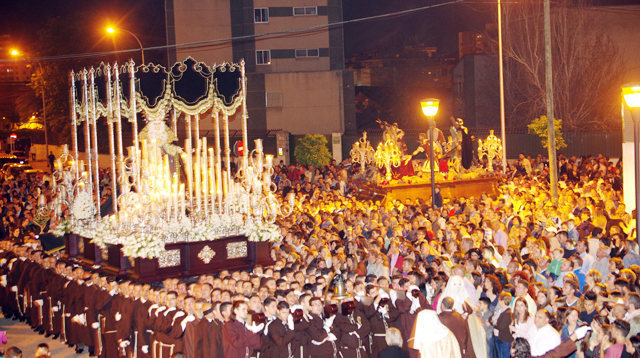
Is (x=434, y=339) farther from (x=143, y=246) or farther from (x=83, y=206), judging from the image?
(x=83, y=206)

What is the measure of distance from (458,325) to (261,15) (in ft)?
102

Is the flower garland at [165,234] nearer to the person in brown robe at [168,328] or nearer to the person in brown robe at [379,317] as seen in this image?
the person in brown robe at [168,328]

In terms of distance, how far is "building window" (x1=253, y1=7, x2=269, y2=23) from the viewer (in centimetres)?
3672

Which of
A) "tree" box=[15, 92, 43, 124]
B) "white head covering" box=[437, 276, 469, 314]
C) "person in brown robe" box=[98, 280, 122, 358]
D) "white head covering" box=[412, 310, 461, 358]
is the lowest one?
"person in brown robe" box=[98, 280, 122, 358]

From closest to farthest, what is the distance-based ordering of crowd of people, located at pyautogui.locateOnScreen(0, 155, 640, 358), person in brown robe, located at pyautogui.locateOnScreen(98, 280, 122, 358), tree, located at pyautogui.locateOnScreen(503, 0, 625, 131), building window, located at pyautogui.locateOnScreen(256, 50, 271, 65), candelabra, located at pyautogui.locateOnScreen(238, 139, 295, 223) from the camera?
crowd of people, located at pyautogui.locateOnScreen(0, 155, 640, 358), person in brown robe, located at pyautogui.locateOnScreen(98, 280, 122, 358), candelabra, located at pyautogui.locateOnScreen(238, 139, 295, 223), tree, located at pyautogui.locateOnScreen(503, 0, 625, 131), building window, located at pyautogui.locateOnScreen(256, 50, 271, 65)

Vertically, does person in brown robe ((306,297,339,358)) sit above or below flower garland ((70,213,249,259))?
below

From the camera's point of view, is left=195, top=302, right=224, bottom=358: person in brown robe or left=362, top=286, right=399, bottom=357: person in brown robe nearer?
left=195, top=302, right=224, bottom=358: person in brown robe

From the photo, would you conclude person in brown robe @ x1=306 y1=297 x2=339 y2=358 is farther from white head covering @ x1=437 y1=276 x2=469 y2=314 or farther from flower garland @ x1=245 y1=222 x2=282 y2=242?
flower garland @ x1=245 y1=222 x2=282 y2=242

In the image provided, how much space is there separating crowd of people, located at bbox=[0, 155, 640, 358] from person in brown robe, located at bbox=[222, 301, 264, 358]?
0.7 inches

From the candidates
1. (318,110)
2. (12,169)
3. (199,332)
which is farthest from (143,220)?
(12,169)

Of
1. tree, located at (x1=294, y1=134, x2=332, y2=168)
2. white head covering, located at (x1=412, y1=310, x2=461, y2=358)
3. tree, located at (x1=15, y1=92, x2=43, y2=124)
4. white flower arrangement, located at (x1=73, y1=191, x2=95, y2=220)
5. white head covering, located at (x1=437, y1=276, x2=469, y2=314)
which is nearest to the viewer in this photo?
white head covering, located at (x1=412, y1=310, x2=461, y2=358)

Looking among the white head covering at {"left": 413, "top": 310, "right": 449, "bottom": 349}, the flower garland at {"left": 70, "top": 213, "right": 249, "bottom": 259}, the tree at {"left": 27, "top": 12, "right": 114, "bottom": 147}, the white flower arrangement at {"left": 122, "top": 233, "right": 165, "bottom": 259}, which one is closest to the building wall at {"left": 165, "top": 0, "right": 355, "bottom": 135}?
the tree at {"left": 27, "top": 12, "right": 114, "bottom": 147}

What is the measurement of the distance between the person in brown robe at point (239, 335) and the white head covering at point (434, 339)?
86.8 inches

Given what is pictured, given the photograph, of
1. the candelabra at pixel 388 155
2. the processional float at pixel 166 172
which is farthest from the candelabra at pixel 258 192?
the candelabra at pixel 388 155
